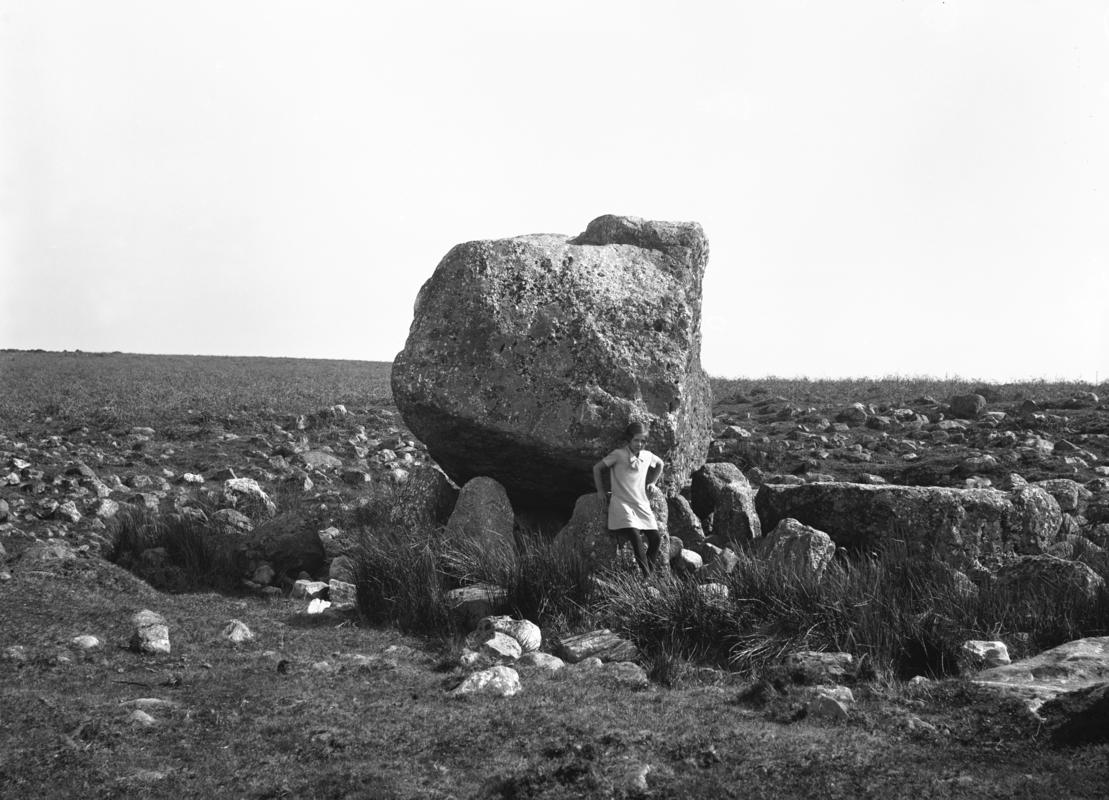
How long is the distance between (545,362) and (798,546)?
345 cm

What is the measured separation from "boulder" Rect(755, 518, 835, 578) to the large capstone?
5.28ft

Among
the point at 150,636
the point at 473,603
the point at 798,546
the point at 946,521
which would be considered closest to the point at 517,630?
the point at 473,603

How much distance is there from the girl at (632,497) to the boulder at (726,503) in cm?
144

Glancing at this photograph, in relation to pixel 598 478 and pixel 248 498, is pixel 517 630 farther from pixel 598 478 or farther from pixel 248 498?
pixel 248 498

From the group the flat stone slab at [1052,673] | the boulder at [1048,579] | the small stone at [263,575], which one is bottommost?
the small stone at [263,575]

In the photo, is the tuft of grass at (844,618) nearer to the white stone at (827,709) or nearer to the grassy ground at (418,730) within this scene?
the grassy ground at (418,730)

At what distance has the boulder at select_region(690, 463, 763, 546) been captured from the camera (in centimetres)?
1302

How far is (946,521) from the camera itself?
38.2ft

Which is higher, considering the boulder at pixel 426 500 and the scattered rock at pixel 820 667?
the boulder at pixel 426 500

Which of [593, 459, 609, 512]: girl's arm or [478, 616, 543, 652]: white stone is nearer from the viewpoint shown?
[478, 616, 543, 652]: white stone

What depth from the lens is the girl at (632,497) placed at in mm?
11297

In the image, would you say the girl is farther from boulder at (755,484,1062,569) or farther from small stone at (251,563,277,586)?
small stone at (251,563,277,586)

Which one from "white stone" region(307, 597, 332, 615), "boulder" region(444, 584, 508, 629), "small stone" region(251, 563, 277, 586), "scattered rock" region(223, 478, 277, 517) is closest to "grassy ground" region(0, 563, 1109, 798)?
"boulder" region(444, 584, 508, 629)

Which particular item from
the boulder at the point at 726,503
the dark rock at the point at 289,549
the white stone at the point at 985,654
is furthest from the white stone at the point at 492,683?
the dark rock at the point at 289,549
